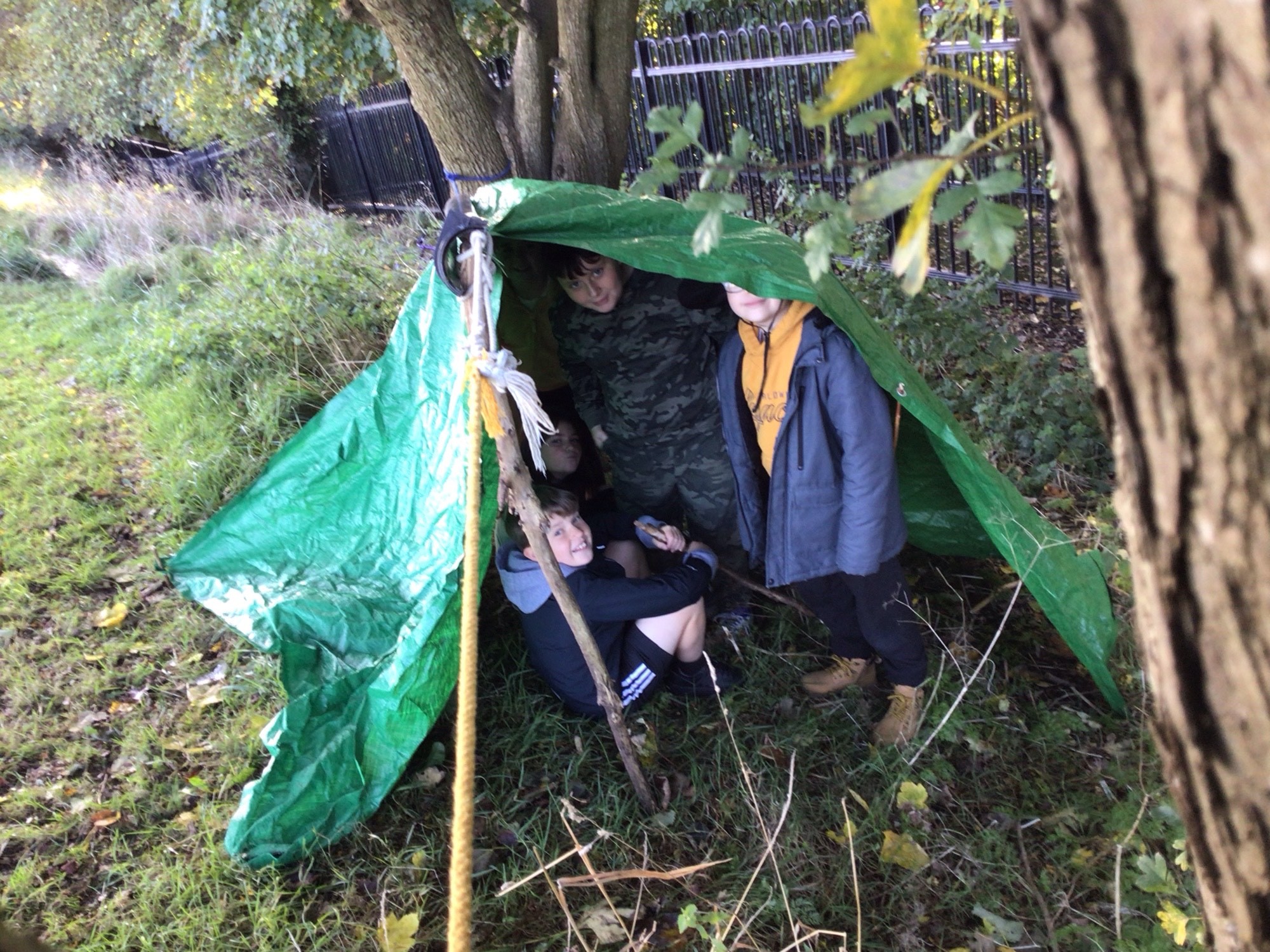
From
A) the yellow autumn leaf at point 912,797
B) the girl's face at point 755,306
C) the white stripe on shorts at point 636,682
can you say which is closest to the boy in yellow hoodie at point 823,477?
the girl's face at point 755,306

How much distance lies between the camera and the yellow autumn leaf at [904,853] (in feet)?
7.88

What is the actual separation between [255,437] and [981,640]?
359 centimetres

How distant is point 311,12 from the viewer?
7.07 meters

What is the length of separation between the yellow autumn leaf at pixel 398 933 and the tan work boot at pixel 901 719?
1492mm

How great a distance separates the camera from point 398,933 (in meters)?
2.29

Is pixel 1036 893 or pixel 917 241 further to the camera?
pixel 1036 893

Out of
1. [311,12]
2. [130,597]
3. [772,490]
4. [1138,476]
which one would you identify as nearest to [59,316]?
[311,12]

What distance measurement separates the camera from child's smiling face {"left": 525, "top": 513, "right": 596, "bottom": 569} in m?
2.88

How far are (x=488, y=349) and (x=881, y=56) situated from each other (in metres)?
1.59

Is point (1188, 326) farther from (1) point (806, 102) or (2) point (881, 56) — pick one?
(1) point (806, 102)

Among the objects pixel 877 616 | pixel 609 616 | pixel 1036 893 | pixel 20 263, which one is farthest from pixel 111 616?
pixel 20 263

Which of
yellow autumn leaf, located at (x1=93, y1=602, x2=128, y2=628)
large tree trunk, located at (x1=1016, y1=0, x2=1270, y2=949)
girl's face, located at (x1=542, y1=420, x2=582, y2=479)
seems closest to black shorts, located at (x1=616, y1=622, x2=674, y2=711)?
girl's face, located at (x1=542, y1=420, x2=582, y2=479)

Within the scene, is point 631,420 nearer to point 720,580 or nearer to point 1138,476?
point 720,580

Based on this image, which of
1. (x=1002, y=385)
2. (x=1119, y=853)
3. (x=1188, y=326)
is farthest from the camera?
(x=1002, y=385)
